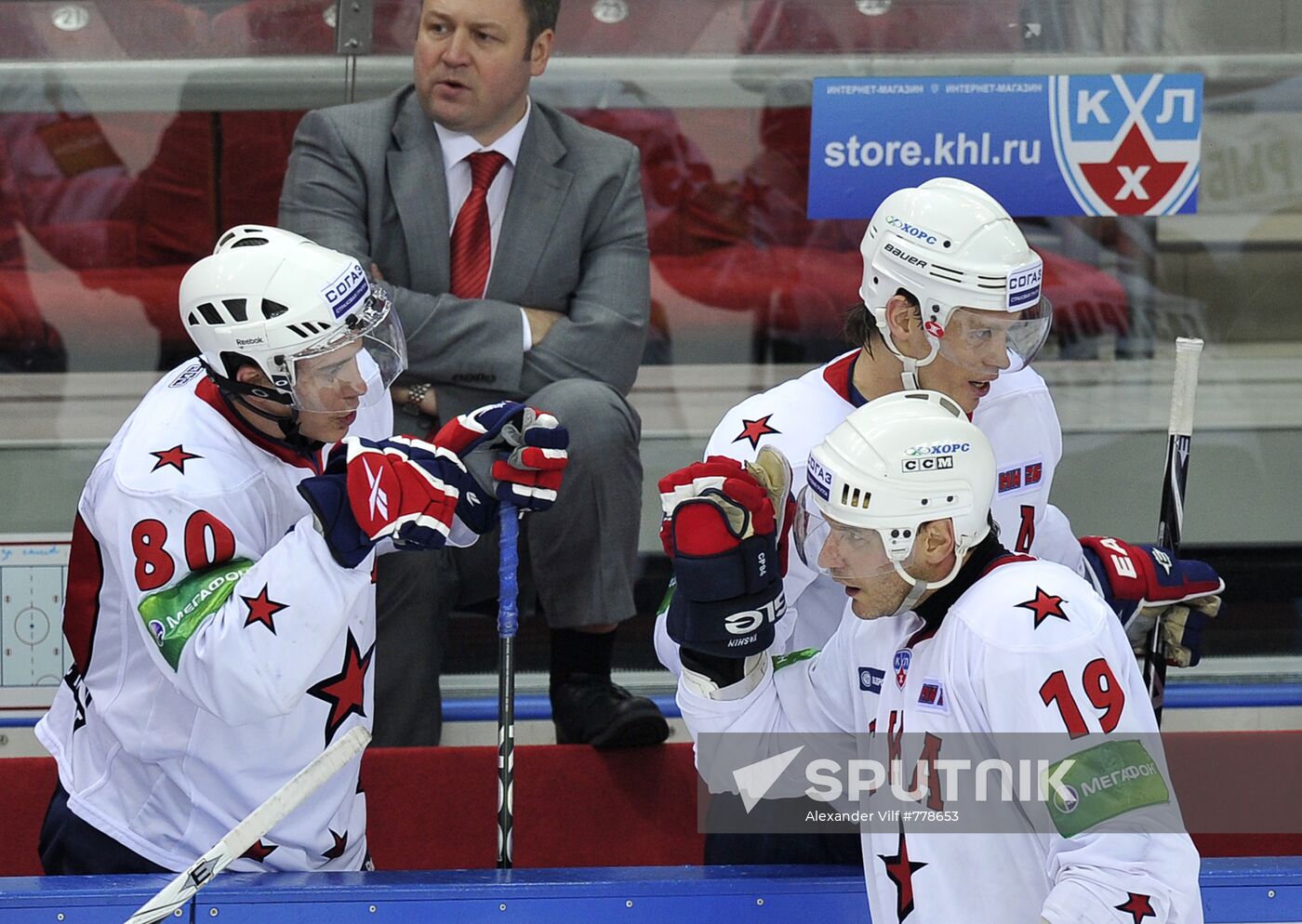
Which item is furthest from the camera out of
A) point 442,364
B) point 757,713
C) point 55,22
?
point 55,22

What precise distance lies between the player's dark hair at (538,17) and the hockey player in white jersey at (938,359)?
96cm

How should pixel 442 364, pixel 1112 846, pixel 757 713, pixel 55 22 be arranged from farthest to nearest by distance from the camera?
pixel 55 22
pixel 442 364
pixel 757 713
pixel 1112 846

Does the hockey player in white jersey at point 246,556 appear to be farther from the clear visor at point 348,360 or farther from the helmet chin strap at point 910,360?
the helmet chin strap at point 910,360

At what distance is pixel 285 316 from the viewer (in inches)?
95.6

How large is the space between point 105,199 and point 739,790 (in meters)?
2.60

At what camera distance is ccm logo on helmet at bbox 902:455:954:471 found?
2135 mm

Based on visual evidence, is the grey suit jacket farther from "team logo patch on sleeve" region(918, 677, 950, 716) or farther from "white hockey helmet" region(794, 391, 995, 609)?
"team logo patch on sleeve" region(918, 677, 950, 716)

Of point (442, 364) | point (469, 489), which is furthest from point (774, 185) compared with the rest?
point (469, 489)

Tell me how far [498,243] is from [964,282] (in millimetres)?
1106

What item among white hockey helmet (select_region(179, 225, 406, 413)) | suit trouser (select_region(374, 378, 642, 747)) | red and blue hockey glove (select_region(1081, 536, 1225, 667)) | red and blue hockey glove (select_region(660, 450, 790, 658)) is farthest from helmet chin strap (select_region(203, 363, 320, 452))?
red and blue hockey glove (select_region(1081, 536, 1225, 667))

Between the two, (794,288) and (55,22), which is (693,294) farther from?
(55,22)

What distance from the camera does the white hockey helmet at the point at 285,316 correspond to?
243 cm

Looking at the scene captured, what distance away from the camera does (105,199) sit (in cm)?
426

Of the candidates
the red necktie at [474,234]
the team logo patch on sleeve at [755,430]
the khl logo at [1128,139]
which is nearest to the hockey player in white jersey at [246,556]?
the team logo patch on sleeve at [755,430]
